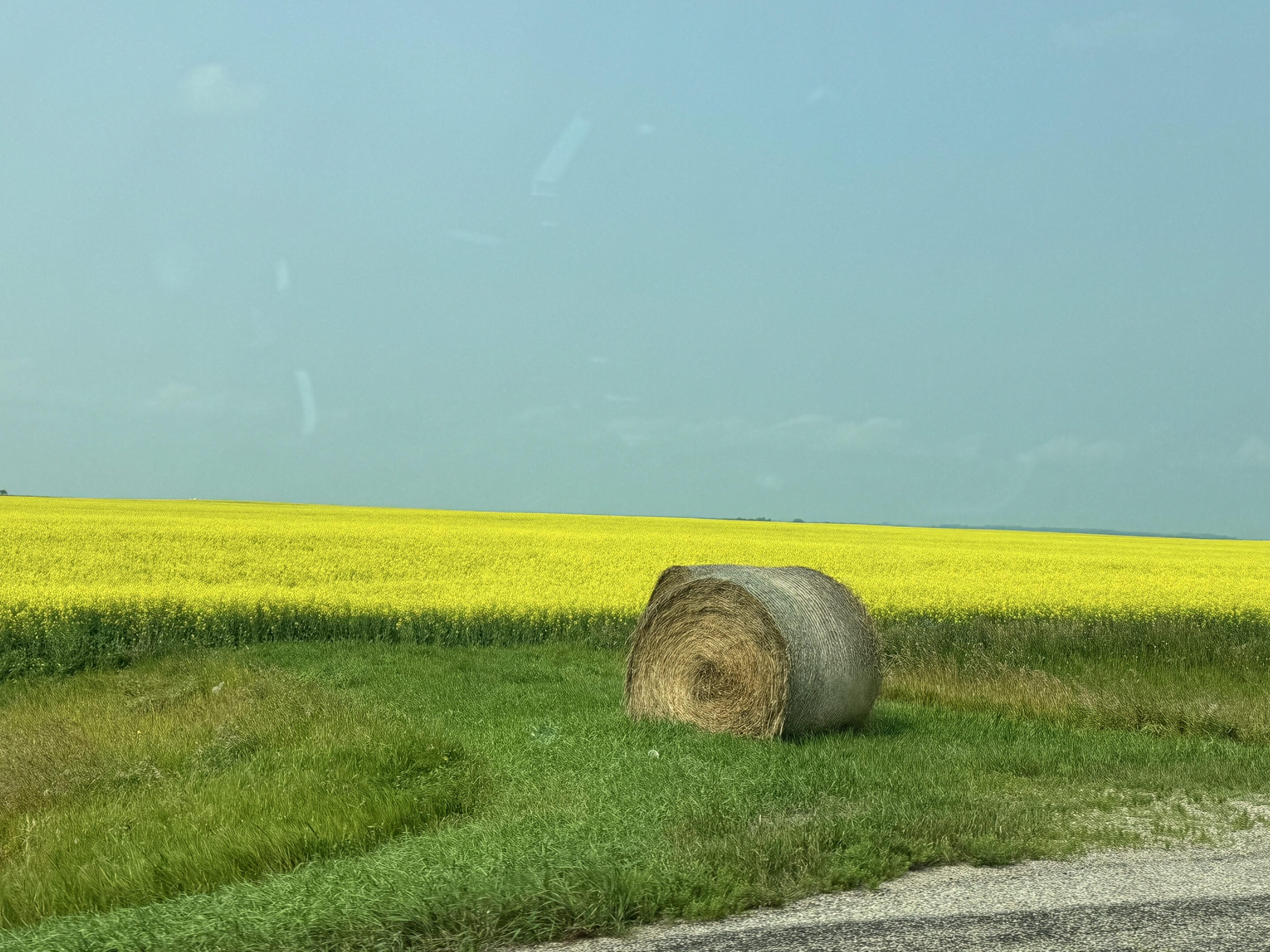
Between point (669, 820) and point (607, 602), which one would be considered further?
point (607, 602)

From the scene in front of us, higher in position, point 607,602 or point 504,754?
point 607,602

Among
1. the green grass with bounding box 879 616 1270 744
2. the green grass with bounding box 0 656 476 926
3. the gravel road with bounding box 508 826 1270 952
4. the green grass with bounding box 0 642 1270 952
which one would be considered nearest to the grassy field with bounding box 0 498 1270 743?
the green grass with bounding box 879 616 1270 744

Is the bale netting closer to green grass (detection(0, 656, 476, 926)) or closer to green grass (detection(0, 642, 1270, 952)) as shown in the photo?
green grass (detection(0, 642, 1270, 952))

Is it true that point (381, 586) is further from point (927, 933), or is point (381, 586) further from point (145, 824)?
point (927, 933)

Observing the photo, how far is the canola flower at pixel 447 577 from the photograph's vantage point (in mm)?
18312

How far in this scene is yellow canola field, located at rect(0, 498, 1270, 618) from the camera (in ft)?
63.7

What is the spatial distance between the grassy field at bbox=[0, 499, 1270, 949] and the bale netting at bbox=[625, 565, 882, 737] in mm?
395

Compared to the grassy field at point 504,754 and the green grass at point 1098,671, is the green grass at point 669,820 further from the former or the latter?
the green grass at point 1098,671

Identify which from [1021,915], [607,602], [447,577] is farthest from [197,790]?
[447,577]

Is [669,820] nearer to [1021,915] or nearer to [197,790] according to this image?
[1021,915]

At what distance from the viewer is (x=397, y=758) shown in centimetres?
882

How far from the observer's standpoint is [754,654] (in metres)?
10.7

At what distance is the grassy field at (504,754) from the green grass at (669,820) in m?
0.03

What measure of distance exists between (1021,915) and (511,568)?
804 inches
